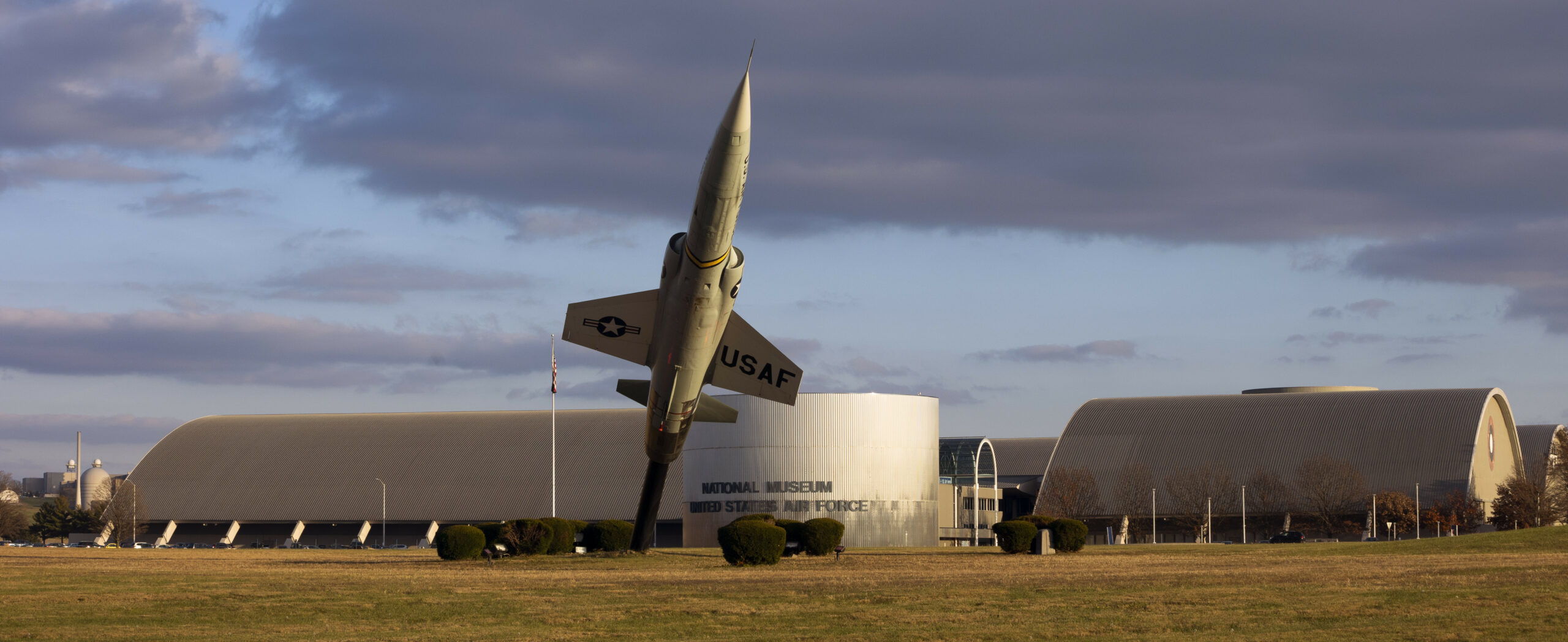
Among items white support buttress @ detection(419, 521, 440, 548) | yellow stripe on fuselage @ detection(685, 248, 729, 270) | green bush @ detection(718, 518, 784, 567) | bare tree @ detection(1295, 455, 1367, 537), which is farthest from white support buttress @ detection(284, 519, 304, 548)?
yellow stripe on fuselage @ detection(685, 248, 729, 270)

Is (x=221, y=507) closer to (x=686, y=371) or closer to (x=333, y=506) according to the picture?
(x=333, y=506)

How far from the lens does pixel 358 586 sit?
33406 mm

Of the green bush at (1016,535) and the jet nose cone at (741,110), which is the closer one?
the jet nose cone at (741,110)

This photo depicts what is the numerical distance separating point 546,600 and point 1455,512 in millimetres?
85687

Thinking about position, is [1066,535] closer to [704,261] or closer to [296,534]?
[704,261]

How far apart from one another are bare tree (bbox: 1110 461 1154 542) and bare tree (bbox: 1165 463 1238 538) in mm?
1788

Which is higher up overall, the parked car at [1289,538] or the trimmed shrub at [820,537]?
the trimmed shrub at [820,537]

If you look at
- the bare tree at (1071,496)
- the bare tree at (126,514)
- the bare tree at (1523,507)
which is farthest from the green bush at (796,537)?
the bare tree at (126,514)

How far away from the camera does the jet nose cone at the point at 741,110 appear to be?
77.8 ft

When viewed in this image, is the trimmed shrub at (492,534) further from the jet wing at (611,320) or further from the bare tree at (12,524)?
the bare tree at (12,524)

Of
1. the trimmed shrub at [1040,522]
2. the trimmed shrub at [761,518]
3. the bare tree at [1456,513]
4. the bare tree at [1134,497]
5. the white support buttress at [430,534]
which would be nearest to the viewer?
the trimmed shrub at [761,518]

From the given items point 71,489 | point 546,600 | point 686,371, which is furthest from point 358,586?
point 71,489

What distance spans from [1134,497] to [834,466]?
34755mm

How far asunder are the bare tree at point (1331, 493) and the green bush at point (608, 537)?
65.7 meters
